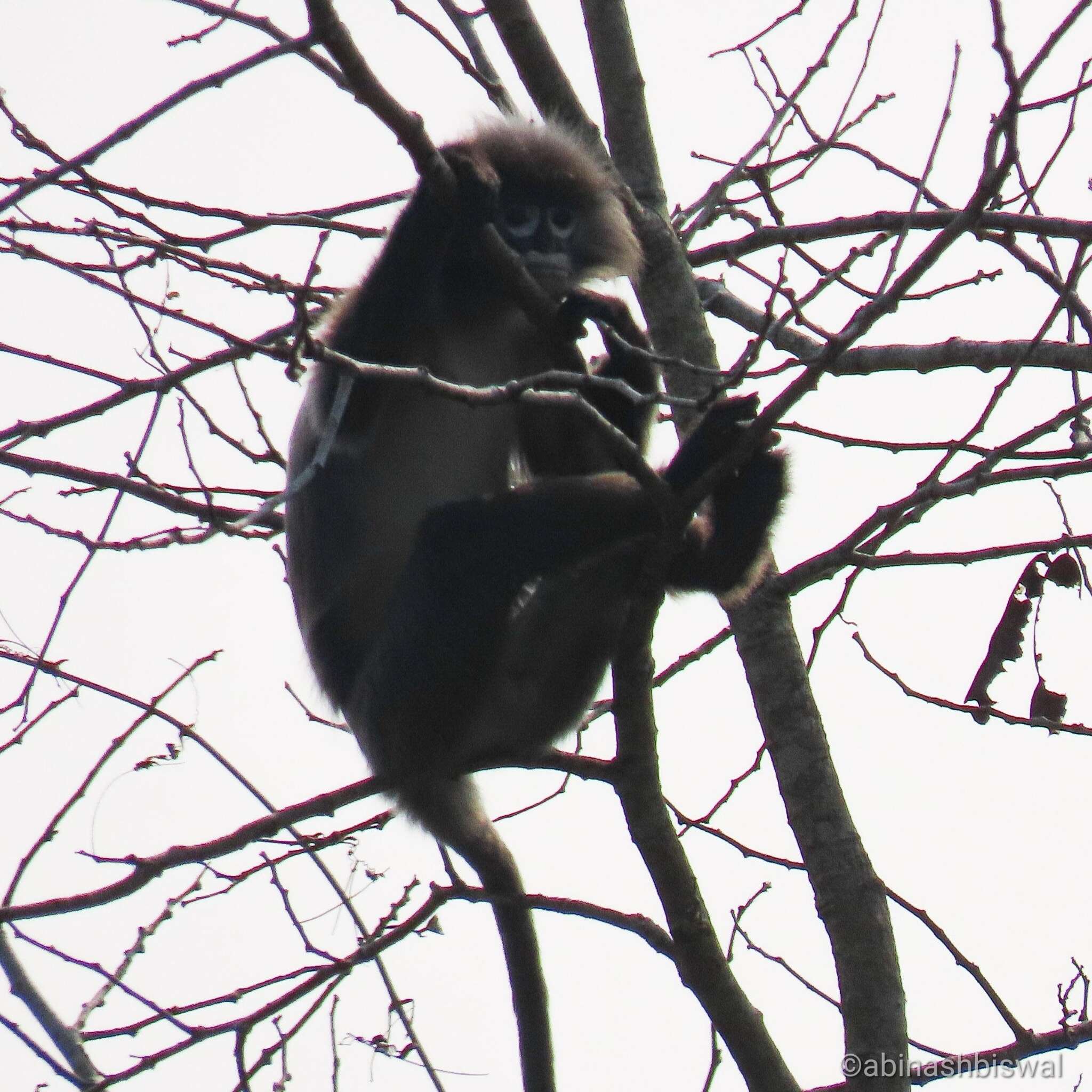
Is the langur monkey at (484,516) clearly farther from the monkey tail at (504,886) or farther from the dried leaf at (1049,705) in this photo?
the dried leaf at (1049,705)

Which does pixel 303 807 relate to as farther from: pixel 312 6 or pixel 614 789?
pixel 312 6

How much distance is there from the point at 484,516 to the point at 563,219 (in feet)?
4.09

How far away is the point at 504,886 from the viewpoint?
12.5 feet

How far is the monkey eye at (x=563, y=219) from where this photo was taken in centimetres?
423

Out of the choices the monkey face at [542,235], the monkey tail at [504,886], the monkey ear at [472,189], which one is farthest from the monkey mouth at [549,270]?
the monkey tail at [504,886]

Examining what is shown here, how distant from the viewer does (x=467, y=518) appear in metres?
3.46

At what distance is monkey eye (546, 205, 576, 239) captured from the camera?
4234mm

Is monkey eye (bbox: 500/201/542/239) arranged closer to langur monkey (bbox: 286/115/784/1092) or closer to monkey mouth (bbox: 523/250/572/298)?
langur monkey (bbox: 286/115/784/1092)

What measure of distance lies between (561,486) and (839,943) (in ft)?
3.90

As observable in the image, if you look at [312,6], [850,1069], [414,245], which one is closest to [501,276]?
[414,245]

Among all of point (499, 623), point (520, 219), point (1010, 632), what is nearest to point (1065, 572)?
point (1010, 632)

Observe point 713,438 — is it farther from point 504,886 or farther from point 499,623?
point 504,886

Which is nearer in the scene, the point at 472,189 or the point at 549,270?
the point at 472,189

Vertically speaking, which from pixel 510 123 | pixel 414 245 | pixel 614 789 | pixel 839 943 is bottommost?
pixel 839 943
